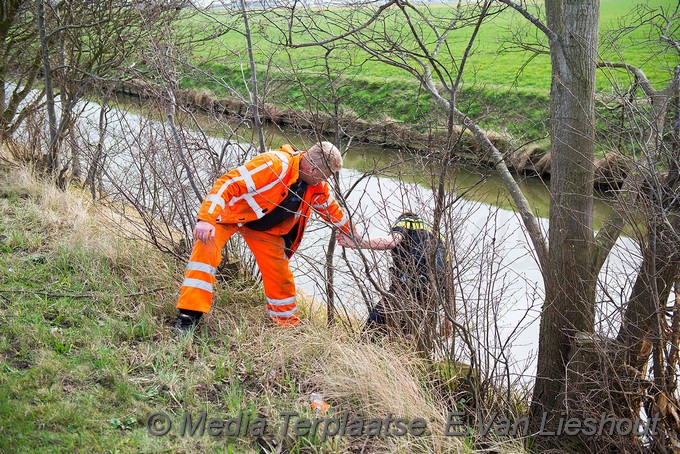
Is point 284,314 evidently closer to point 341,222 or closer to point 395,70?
point 341,222

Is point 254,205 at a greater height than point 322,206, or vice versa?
point 322,206

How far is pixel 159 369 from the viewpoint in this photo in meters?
4.06

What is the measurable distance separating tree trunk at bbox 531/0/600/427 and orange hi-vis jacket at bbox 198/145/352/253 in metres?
1.42

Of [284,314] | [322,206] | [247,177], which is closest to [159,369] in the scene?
[284,314]

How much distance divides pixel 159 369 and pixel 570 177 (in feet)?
9.50

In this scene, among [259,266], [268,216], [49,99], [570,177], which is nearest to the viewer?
[570,177]

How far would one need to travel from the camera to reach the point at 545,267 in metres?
4.56

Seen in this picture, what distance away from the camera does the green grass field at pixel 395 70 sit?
482cm

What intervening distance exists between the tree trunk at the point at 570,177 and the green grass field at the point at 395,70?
0.23 metres

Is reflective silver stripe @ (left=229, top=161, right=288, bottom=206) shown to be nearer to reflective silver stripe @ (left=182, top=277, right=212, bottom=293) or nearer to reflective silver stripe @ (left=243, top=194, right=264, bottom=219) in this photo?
reflective silver stripe @ (left=243, top=194, right=264, bottom=219)

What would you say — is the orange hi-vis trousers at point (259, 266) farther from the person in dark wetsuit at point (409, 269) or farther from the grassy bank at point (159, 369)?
the person in dark wetsuit at point (409, 269)

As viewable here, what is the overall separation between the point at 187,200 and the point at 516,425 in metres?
3.59

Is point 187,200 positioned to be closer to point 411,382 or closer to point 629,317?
point 411,382

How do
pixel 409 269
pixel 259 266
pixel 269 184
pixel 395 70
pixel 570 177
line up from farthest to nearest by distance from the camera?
pixel 395 70 → pixel 259 266 → pixel 269 184 → pixel 409 269 → pixel 570 177
